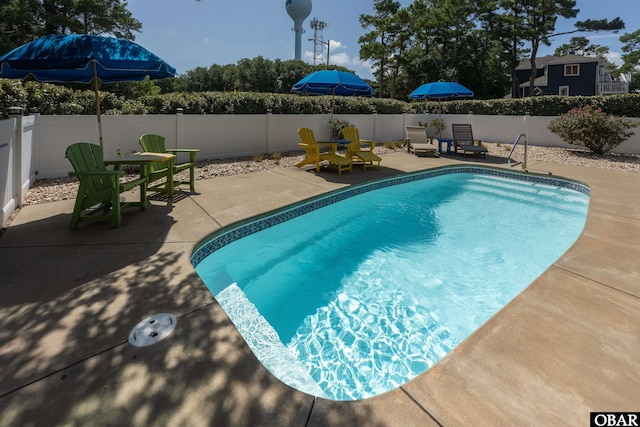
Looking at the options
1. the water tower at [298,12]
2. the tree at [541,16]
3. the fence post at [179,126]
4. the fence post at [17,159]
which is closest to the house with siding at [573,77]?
the tree at [541,16]

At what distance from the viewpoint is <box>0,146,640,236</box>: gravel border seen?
18.7 ft

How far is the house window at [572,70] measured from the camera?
30234 mm

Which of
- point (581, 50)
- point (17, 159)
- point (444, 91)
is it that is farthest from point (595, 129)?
point (581, 50)

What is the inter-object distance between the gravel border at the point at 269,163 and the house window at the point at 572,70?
25.6 metres

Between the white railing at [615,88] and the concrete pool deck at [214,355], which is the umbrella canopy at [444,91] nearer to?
the concrete pool deck at [214,355]

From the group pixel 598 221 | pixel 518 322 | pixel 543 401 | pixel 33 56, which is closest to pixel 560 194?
pixel 598 221

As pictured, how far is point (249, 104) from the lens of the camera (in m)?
10.6

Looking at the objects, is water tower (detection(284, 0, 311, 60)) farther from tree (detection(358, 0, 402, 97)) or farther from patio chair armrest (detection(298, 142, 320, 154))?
patio chair armrest (detection(298, 142, 320, 154))

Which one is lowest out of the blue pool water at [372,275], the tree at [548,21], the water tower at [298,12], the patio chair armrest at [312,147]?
the blue pool water at [372,275]

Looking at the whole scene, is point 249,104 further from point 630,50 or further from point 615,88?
point 615,88

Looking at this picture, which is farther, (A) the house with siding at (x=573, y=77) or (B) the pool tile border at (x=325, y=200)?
(A) the house with siding at (x=573, y=77)

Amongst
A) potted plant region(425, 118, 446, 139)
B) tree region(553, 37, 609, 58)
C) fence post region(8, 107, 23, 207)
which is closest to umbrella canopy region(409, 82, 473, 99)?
potted plant region(425, 118, 446, 139)

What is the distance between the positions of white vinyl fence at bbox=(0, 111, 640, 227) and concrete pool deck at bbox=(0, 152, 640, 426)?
6.73 ft

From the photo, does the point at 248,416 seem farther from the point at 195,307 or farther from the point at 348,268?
the point at 348,268
